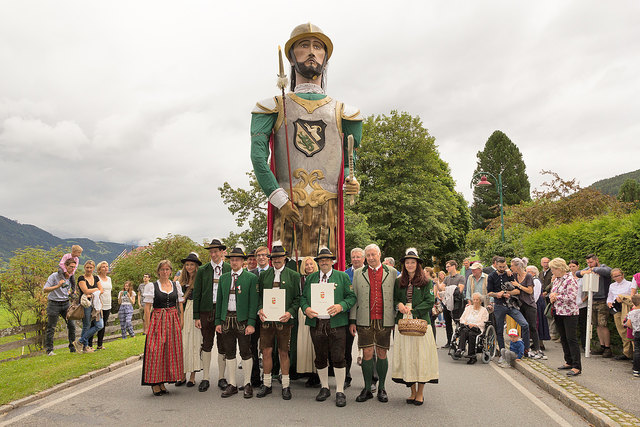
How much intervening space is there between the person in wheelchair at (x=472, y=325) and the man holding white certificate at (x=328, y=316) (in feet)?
12.5

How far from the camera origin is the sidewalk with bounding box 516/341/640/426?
204 inches

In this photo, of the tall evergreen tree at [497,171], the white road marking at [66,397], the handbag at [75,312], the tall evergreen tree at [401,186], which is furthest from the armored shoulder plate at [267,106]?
the tall evergreen tree at [497,171]

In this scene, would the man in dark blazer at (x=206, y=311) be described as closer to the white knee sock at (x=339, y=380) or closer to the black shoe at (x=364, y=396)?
the white knee sock at (x=339, y=380)

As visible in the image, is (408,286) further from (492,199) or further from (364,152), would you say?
(492,199)

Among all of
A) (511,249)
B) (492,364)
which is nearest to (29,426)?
(492,364)

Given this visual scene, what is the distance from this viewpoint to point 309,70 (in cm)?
725


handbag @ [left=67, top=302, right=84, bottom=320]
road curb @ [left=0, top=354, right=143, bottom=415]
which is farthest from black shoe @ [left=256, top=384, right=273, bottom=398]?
handbag @ [left=67, top=302, right=84, bottom=320]

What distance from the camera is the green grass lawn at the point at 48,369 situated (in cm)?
630

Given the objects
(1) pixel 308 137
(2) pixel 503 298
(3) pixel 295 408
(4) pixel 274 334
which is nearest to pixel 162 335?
(4) pixel 274 334

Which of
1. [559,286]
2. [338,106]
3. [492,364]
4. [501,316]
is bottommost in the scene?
[492,364]

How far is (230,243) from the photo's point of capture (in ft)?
88.4

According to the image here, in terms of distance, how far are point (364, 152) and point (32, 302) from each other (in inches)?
837

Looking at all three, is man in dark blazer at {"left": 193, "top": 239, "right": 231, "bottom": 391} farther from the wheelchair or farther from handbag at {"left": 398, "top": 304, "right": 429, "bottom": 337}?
the wheelchair

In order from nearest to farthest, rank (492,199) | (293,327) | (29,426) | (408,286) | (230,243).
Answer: (29,426)
(408,286)
(293,327)
(230,243)
(492,199)
